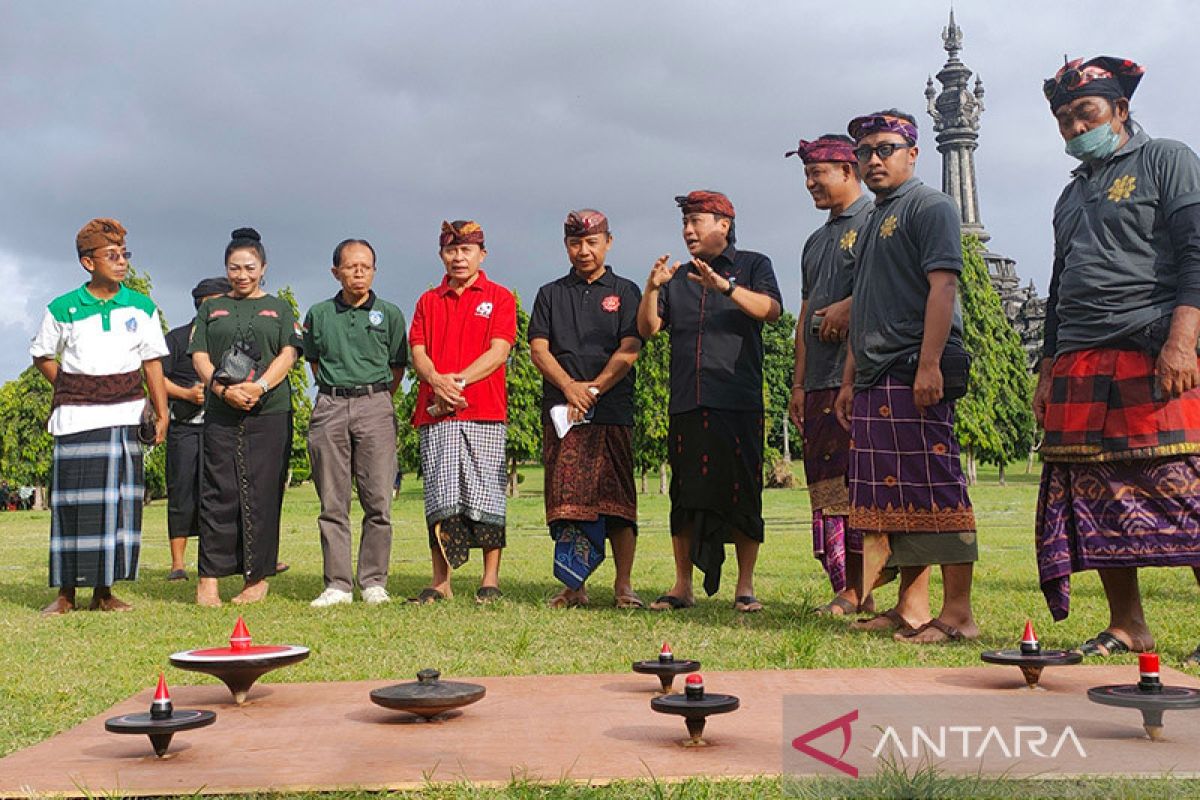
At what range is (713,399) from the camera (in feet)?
23.7

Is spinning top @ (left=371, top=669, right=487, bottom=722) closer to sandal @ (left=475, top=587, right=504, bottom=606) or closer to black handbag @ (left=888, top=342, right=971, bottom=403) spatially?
black handbag @ (left=888, top=342, right=971, bottom=403)

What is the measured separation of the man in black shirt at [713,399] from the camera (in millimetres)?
7211

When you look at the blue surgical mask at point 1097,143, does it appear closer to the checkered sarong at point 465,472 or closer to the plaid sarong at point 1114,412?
the plaid sarong at point 1114,412

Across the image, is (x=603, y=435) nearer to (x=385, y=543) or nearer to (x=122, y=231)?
(x=385, y=543)

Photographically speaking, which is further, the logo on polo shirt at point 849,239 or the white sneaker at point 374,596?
the white sneaker at point 374,596

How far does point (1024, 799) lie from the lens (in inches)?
106

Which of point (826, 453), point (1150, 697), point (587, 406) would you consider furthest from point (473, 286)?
point (1150, 697)

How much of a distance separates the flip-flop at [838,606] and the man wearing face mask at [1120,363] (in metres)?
1.54

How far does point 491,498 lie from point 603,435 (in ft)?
2.98

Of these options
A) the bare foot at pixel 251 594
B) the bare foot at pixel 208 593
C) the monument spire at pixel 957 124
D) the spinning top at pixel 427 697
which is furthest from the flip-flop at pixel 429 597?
the monument spire at pixel 957 124

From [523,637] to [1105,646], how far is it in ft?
8.64

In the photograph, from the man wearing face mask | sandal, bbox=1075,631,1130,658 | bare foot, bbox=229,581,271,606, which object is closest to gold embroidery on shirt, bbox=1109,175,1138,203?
the man wearing face mask

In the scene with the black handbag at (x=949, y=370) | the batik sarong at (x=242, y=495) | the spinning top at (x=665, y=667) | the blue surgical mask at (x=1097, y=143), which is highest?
the blue surgical mask at (x=1097, y=143)

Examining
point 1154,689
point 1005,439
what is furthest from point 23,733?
point 1005,439
